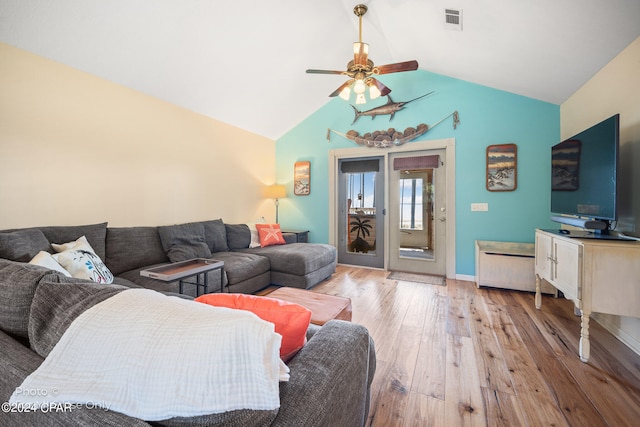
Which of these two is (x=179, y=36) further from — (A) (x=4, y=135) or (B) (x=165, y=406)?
(B) (x=165, y=406)

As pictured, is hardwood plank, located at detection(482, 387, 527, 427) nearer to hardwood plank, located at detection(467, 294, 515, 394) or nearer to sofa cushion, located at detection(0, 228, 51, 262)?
hardwood plank, located at detection(467, 294, 515, 394)

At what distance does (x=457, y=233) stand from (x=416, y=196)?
31.7 inches

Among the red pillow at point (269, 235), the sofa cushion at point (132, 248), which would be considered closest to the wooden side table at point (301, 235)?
the red pillow at point (269, 235)

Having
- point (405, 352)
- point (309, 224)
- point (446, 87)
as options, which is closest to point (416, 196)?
point (446, 87)

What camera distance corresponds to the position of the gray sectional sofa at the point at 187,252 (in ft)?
6.86

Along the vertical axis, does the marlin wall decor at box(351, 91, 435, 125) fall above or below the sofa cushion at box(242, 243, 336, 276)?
above

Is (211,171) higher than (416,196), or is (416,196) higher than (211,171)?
(211,171)

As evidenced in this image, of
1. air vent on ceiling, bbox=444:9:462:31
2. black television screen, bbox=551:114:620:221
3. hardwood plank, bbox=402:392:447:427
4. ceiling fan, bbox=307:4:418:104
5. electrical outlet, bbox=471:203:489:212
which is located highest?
air vent on ceiling, bbox=444:9:462:31

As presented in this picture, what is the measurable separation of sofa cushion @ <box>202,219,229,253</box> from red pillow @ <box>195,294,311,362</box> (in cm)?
272

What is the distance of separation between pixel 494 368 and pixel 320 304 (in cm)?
123

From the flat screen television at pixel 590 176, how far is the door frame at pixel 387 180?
1.19 m

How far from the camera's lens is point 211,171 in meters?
3.83

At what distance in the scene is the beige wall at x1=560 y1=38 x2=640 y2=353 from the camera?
6.40 feet

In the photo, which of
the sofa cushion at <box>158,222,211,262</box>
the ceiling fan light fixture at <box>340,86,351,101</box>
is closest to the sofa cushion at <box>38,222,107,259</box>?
the sofa cushion at <box>158,222,211,262</box>
